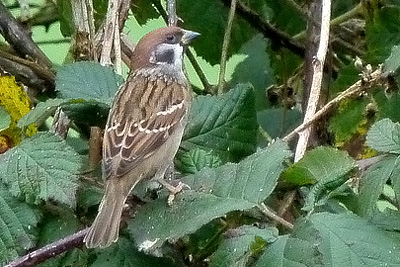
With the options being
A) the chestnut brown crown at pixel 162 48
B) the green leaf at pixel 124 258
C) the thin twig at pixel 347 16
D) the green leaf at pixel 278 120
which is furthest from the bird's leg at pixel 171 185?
the thin twig at pixel 347 16

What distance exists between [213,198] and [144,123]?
2.23ft

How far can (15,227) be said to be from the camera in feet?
5.09

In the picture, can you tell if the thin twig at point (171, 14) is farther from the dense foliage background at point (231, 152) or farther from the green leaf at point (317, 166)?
the green leaf at point (317, 166)

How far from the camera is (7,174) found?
156cm

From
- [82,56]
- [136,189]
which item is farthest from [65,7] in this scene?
[136,189]

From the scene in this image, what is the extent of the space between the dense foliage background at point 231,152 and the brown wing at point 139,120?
5cm

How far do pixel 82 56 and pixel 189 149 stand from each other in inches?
17.1

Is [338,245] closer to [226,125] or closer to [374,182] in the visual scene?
[374,182]

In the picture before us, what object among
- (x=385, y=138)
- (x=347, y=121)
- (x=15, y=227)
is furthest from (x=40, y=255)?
(x=347, y=121)

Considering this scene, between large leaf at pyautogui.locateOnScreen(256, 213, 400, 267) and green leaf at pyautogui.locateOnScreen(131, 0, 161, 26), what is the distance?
4.33 feet

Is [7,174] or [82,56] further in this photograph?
[82,56]

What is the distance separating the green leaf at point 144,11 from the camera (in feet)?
8.27

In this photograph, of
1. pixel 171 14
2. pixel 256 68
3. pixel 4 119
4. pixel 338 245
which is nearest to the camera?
pixel 338 245

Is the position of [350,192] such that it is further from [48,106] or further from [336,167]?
[48,106]
